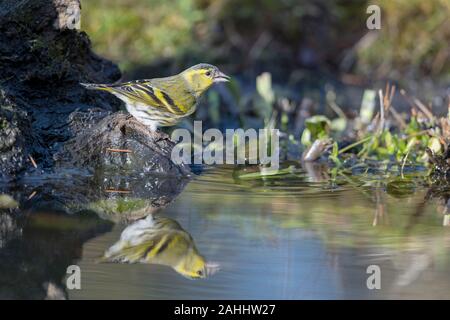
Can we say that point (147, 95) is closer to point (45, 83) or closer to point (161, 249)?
point (45, 83)

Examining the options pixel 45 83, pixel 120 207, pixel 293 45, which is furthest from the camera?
pixel 293 45

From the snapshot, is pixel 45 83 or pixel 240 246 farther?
pixel 45 83

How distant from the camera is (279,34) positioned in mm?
11117

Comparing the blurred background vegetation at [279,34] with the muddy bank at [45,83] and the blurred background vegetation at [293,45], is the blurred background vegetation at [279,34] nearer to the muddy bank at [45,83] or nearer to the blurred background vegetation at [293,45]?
the blurred background vegetation at [293,45]

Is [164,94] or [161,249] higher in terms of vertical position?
[164,94]

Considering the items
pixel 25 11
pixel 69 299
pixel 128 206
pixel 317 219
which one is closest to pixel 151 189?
pixel 128 206

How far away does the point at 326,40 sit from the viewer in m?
11.3

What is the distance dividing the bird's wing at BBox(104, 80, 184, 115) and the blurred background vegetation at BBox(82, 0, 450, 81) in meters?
3.40

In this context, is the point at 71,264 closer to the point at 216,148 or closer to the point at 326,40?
the point at 216,148

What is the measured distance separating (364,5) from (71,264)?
26.8 ft

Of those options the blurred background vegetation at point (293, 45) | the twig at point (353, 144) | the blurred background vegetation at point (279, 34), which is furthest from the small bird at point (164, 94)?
the blurred background vegetation at point (279, 34)

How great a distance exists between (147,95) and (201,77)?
2.16 feet

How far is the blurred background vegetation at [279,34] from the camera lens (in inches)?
396

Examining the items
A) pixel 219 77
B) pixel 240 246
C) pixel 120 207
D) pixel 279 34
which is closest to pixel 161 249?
pixel 240 246
